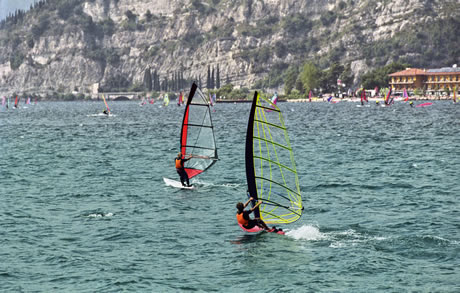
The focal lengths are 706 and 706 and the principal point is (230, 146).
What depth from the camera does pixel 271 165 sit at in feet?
107

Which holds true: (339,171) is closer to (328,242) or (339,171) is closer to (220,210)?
(220,210)

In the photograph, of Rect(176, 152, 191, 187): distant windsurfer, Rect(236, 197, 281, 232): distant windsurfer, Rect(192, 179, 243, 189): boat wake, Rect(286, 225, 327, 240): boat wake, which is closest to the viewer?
Rect(236, 197, 281, 232): distant windsurfer

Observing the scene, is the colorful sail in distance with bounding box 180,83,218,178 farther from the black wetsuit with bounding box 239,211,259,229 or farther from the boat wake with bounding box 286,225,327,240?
the black wetsuit with bounding box 239,211,259,229

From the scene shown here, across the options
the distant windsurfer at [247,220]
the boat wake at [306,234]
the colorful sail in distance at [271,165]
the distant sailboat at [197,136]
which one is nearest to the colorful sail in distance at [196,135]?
the distant sailboat at [197,136]

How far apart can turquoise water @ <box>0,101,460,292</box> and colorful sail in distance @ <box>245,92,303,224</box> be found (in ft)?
4.50

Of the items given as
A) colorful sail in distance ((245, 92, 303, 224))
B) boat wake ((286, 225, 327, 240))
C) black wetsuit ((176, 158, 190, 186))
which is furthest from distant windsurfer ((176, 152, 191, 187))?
boat wake ((286, 225, 327, 240))

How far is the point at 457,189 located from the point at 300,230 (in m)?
17.4

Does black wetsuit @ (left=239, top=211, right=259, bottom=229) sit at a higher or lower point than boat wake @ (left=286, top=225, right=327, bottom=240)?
higher

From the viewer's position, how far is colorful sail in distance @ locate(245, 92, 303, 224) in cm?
3128

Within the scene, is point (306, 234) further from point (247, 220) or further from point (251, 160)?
point (251, 160)

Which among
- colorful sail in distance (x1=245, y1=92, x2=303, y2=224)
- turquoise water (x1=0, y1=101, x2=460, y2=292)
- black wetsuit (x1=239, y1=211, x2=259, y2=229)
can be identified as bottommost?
turquoise water (x1=0, y1=101, x2=460, y2=292)

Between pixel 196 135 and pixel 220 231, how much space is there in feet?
51.2

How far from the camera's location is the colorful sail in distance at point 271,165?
31.3 metres

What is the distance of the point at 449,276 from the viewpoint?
27.0 metres
